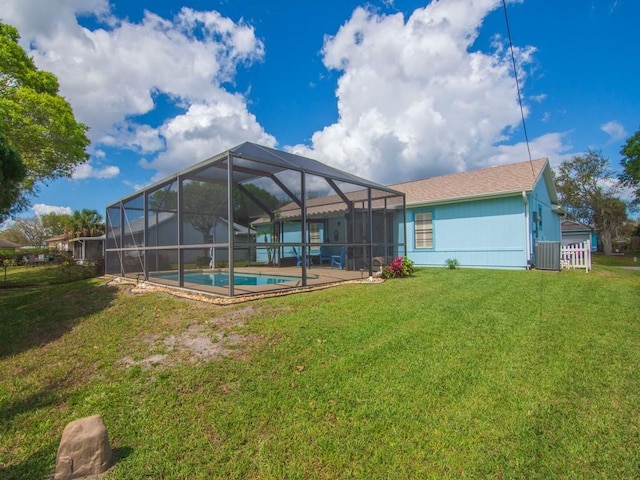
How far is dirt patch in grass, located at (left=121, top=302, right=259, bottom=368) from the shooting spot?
3777 millimetres

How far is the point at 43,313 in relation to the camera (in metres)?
6.74

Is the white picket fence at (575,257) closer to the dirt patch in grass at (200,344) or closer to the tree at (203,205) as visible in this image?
the tree at (203,205)

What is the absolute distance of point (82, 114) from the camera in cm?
1459

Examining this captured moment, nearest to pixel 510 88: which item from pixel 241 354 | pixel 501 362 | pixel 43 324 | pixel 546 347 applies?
pixel 546 347

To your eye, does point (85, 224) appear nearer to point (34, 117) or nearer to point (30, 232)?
point (34, 117)

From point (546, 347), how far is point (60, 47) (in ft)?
55.6

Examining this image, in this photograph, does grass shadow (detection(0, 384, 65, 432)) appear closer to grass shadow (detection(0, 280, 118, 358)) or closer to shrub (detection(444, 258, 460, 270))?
grass shadow (detection(0, 280, 118, 358))

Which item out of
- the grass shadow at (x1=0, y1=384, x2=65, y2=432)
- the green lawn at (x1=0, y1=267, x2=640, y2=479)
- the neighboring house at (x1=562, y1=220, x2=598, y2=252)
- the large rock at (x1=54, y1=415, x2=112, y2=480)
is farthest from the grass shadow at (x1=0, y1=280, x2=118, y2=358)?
the neighboring house at (x1=562, y1=220, x2=598, y2=252)

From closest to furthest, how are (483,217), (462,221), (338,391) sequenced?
(338,391), (483,217), (462,221)

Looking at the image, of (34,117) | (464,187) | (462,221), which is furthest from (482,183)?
(34,117)

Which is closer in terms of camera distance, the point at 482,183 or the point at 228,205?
the point at 228,205

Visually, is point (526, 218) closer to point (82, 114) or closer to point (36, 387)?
point (36, 387)

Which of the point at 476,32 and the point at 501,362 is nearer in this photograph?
the point at 501,362

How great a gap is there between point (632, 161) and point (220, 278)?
33.5 m
